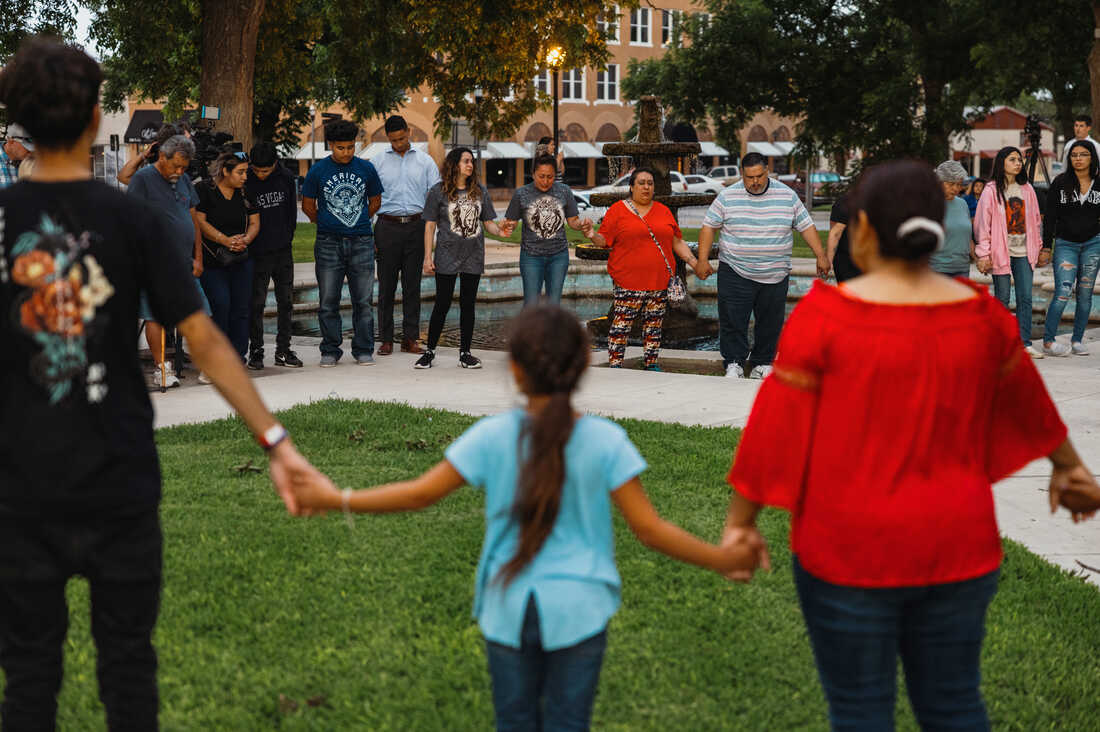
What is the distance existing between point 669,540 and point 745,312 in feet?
26.3

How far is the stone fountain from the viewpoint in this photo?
15297 mm

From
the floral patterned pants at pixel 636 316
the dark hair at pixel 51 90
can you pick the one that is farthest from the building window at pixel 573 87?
the dark hair at pixel 51 90

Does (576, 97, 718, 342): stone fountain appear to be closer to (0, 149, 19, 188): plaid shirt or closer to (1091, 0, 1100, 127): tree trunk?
(0, 149, 19, 188): plaid shirt

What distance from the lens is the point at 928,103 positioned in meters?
31.7

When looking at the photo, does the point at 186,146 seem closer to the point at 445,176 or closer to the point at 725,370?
the point at 445,176

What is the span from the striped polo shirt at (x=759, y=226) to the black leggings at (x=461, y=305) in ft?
7.12

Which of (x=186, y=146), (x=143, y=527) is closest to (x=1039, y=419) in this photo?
(x=143, y=527)

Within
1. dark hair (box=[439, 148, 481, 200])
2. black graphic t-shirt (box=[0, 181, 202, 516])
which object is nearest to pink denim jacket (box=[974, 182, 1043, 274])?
dark hair (box=[439, 148, 481, 200])

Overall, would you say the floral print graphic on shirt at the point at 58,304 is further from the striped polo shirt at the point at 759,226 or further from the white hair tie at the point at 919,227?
the striped polo shirt at the point at 759,226

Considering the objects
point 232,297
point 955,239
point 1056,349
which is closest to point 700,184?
point 1056,349

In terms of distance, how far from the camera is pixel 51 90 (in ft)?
9.03

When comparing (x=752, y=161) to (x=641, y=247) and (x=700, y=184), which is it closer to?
(x=641, y=247)

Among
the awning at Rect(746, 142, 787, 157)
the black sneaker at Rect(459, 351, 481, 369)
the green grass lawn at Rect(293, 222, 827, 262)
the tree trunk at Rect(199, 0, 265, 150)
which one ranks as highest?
the awning at Rect(746, 142, 787, 157)

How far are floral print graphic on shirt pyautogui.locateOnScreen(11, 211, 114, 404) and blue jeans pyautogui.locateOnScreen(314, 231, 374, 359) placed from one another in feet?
27.2
